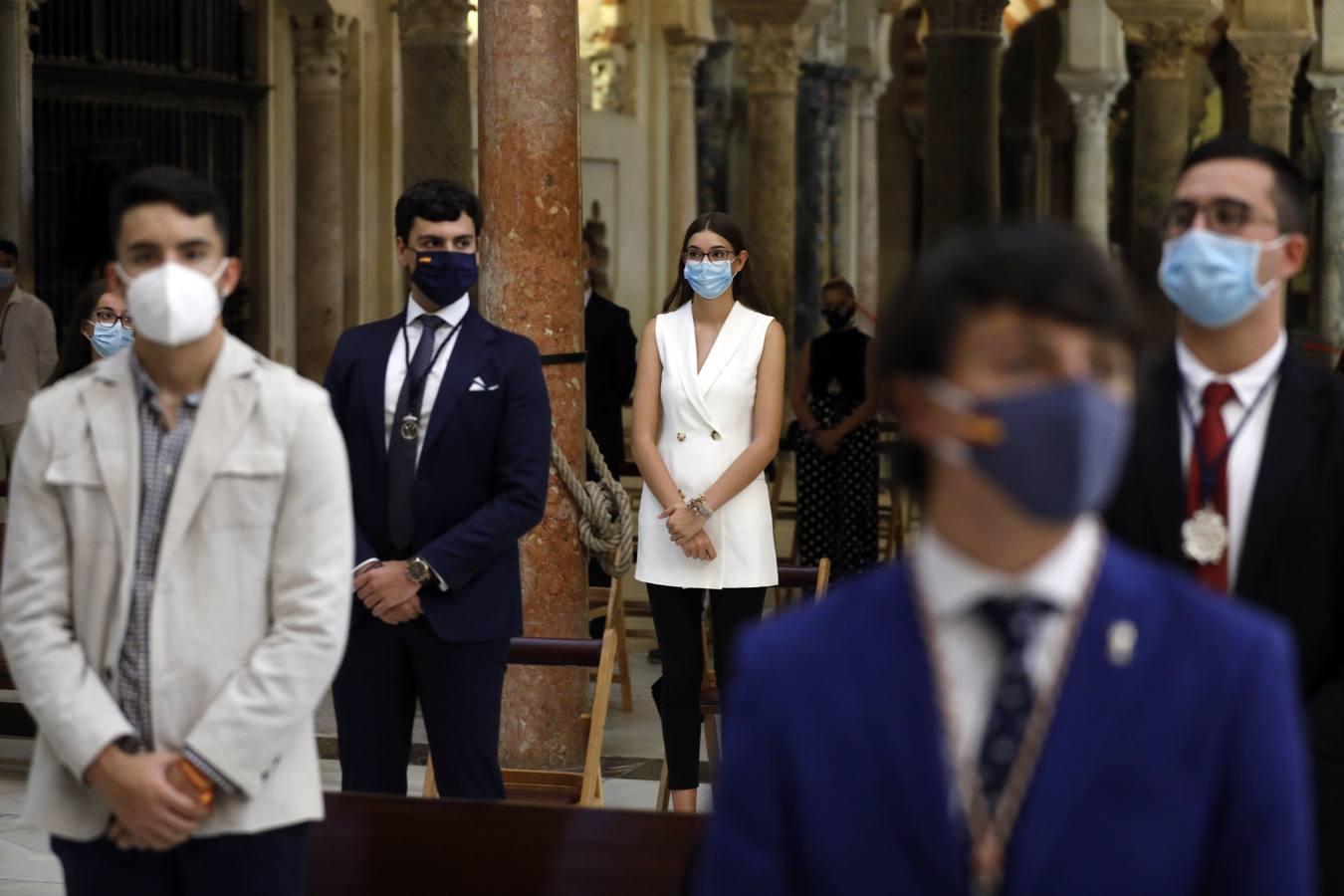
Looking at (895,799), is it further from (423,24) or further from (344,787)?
(423,24)

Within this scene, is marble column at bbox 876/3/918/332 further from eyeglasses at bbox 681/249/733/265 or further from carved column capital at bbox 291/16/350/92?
eyeglasses at bbox 681/249/733/265

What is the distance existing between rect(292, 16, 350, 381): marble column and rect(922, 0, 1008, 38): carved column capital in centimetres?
429

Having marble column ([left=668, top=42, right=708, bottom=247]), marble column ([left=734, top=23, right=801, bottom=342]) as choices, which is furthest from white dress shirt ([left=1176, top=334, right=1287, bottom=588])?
marble column ([left=668, top=42, right=708, bottom=247])

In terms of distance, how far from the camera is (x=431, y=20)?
13297mm

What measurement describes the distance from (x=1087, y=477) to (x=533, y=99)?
4.98m

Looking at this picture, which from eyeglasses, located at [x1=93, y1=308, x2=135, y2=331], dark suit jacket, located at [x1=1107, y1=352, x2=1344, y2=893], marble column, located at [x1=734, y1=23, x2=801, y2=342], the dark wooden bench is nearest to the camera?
dark suit jacket, located at [x1=1107, y1=352, x2=1344, y2=893]

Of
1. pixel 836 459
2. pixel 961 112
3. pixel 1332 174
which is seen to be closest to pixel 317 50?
pixel 961 112

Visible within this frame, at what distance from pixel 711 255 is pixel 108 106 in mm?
9810

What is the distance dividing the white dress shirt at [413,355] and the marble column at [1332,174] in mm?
18807

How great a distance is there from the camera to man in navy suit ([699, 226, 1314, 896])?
1712mm

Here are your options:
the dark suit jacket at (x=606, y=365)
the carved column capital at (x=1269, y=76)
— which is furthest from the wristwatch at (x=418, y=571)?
Result: the carved column capital at (x=1269, y=76)

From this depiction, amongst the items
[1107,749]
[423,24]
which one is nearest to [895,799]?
[1107,749]

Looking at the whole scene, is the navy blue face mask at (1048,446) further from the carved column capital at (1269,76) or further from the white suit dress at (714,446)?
the carved column capital at (1269,76)

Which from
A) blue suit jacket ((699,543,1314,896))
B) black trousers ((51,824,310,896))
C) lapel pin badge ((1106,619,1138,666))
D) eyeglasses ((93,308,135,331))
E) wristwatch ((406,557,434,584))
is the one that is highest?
eyeglasses ((93,308,135,331))
